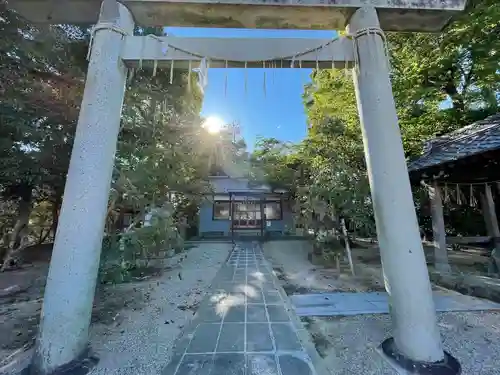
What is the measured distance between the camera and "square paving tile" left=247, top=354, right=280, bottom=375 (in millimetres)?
2120

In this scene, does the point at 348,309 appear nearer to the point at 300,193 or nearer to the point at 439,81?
the point at 300,193

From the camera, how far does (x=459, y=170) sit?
5754mm

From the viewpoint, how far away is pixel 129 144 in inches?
202

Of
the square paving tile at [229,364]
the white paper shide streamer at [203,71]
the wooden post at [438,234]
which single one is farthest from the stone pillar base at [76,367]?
the wooden post at [438,234]

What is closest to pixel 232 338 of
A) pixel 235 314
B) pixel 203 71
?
pixel 235 314

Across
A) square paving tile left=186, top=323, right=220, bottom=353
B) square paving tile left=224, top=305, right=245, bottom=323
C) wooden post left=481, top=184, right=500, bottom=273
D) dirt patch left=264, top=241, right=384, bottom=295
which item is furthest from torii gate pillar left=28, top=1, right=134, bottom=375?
wooden post left=481, top=184, right=500, bottom=273

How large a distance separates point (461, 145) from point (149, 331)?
614 cm

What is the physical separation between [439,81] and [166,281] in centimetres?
995

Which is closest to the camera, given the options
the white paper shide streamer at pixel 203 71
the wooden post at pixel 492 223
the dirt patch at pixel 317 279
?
the white paper shide streamer at pixel 203 71

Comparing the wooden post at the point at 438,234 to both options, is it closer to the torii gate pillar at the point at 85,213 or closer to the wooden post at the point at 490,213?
the wooden post at the point at 490,213

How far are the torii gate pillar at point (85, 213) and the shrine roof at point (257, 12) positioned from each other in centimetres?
37

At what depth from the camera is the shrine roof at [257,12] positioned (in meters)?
2.64

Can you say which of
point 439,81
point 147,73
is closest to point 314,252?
point 147,73

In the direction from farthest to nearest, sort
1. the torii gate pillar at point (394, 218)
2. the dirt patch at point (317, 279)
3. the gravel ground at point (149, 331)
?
the dirt patch at point (317, 279) < the gravel ground at point (149, 331) < the torii gate pillar at point (394, 218)
